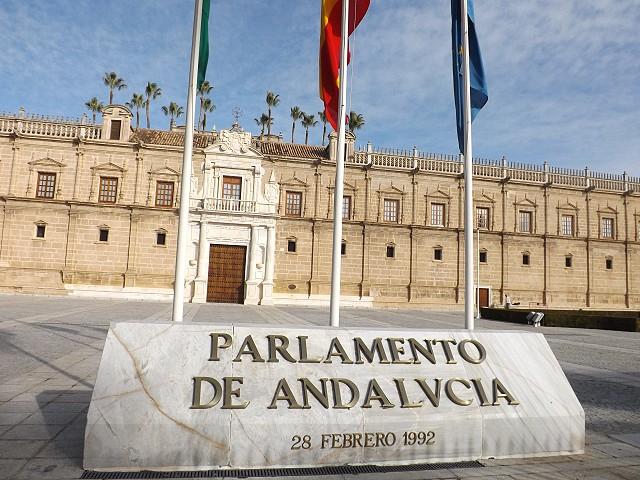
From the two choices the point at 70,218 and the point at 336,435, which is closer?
the point at 336,435

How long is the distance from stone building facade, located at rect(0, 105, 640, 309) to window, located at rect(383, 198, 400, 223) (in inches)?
3.3

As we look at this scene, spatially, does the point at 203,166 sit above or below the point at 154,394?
above

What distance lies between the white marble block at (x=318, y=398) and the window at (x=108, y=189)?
2560 centimetres

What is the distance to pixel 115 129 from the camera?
27078mm

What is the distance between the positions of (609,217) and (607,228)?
86 cm

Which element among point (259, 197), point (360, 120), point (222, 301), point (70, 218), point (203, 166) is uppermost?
point (360, 120)

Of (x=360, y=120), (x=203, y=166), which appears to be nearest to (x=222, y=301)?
(x=203, y=166)

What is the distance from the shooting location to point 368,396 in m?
3.89

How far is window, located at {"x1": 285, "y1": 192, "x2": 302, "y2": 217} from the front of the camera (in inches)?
1108

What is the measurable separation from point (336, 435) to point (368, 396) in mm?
454

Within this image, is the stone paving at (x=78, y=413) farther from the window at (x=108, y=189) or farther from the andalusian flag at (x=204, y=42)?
the window at (x=108, y=189)

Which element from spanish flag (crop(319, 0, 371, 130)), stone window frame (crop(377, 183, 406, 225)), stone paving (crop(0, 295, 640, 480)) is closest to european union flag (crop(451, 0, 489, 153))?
spanish flag (crop(319, 0, 371, 130))

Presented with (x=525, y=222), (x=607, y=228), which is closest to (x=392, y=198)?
(x=525, y=222)

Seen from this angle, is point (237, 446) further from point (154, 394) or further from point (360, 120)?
point (360, 120)
